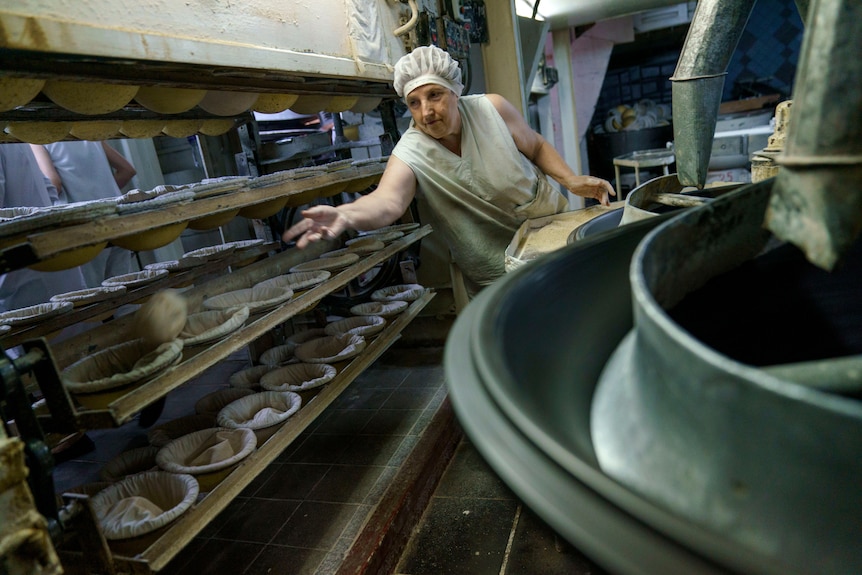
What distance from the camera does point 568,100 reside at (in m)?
6.39

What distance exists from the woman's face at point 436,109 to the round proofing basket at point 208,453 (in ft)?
5.01

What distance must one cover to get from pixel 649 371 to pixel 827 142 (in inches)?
8.0

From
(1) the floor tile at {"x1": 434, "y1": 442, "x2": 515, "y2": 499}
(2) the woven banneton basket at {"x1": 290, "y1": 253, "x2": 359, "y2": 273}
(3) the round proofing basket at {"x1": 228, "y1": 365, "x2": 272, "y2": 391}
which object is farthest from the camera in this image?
(2) the woven banneton basket at {"x1": 290, "y1": 253, "x2": 359, "y2": 273}

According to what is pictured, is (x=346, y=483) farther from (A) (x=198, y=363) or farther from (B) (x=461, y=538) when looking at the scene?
(A) (x=198, y=363)

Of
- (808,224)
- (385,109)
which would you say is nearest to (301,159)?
(385,109)

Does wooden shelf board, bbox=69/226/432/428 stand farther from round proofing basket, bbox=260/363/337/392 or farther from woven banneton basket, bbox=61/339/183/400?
round proofing basket, bbox=260/363/337/392

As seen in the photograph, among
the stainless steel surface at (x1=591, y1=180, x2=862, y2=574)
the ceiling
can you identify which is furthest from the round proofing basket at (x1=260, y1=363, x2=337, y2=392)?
the ceiling

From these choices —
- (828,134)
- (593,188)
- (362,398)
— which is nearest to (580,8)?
(593,188)

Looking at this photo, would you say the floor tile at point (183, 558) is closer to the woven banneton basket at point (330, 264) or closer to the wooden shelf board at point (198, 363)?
the wooden shelf board at point (198, 363)

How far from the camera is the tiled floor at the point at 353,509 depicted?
6.13 ft

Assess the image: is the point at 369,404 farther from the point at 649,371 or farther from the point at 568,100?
the point at 568,100

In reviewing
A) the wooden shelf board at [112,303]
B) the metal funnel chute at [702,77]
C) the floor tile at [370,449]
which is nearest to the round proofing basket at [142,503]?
the wooden shelf board at [112,303]

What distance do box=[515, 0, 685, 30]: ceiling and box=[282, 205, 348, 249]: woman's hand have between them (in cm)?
338

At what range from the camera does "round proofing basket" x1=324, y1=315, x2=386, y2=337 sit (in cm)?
283
